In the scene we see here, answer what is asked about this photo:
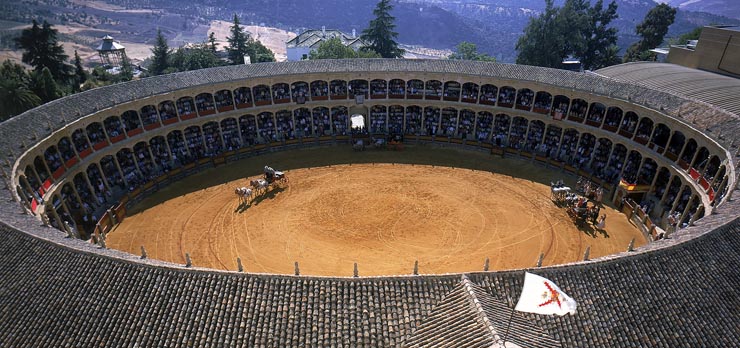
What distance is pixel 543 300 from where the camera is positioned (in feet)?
53.7

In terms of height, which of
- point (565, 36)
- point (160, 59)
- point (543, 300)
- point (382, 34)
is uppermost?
point (565, 36)

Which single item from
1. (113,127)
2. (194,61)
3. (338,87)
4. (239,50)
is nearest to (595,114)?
(338,87)

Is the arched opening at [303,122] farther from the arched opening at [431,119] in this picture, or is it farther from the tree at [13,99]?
the tree at [13,99]

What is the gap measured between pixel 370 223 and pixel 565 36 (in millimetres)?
59574

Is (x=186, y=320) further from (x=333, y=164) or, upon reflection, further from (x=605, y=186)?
(x=605, y=186)

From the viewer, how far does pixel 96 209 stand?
4128 centimetres

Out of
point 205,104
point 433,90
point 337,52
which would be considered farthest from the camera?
point 337,52

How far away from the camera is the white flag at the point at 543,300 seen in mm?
16016

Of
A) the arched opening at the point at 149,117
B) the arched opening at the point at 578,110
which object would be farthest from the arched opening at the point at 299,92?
the arched opening at the point at 578,110

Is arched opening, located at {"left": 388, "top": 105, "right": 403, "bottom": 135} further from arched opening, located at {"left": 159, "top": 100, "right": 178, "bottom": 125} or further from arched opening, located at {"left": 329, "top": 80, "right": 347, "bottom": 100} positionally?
arched opening, located at {"left": 159, "top": 100, "right": 178, "bottom": 125}

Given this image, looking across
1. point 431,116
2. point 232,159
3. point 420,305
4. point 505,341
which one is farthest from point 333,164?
point 505,341

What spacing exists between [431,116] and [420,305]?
136ft

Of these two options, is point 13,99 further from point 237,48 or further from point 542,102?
point 542,102

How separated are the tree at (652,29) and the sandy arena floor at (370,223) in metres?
50.6
